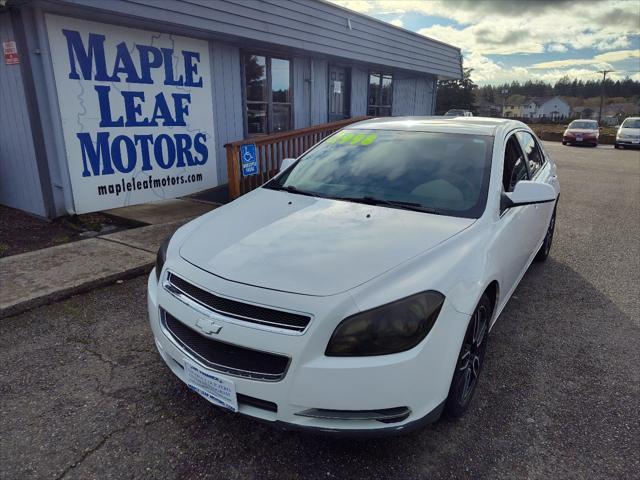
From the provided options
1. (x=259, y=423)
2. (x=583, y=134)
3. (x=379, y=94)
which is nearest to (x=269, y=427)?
(x=259, y=423)

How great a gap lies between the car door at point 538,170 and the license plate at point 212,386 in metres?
2.84

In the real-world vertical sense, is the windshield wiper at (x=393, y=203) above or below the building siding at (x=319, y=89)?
below

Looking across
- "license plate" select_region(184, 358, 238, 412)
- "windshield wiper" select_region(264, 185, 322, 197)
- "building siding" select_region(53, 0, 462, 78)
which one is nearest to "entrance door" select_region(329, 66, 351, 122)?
"building siding" select_region(53, 0, 462, 78)

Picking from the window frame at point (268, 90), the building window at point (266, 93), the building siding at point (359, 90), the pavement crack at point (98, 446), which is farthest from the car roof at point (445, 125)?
the building siding at point (359, 90)

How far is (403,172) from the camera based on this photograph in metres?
3.08

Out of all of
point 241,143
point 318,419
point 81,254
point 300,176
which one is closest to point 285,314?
point 318,419

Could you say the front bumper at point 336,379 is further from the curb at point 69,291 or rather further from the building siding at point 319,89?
the building siding at point 319,89

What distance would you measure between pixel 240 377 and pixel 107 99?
567cm

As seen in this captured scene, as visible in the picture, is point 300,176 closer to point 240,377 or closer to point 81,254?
point 240,377

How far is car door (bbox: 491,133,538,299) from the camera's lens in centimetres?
273

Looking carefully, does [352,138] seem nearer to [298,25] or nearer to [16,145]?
[16,145]

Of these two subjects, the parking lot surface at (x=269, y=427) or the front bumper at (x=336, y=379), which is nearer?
the front bumper at (x=336, y=379)

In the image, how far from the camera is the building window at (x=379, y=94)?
12.4m

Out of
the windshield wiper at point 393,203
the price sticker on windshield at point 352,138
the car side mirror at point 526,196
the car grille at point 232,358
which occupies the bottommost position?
the car grille at point 232,358
